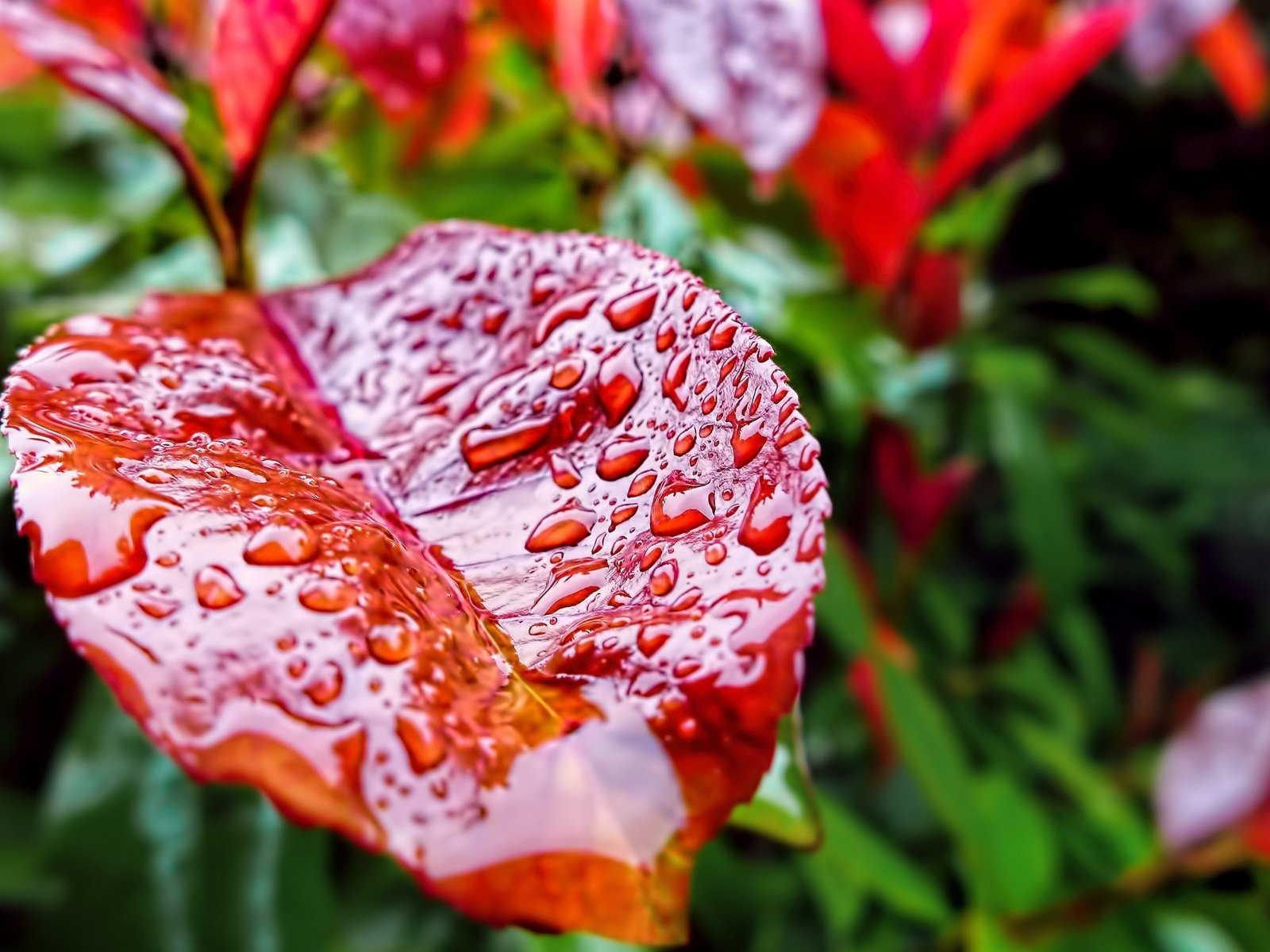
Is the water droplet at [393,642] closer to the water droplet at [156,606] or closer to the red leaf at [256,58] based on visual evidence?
the water droplet at [156,606]

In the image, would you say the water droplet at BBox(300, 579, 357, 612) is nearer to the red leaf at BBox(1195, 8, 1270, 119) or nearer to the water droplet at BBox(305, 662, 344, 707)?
the water droplet at BBox(305, 662, 344, 707)

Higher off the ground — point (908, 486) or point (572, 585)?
point (572, 585)

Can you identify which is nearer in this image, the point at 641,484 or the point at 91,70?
the point at 641,484


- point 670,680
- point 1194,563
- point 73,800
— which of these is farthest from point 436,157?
point 1194,563

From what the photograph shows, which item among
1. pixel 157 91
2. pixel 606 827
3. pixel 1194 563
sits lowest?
pixel 1194 563

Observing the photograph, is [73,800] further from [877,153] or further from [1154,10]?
[1154,10]

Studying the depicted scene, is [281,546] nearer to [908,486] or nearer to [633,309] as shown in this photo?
[633,309]

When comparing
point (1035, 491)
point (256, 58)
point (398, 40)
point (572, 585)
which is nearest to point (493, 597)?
point (572, 585)
